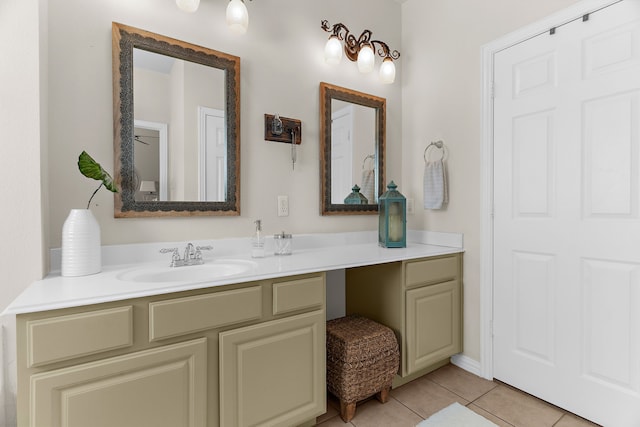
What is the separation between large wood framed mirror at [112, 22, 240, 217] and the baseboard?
5.84 feet

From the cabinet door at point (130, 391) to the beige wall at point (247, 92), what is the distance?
693 millimetres

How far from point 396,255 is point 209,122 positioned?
1.28m

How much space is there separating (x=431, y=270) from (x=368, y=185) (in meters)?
0.77

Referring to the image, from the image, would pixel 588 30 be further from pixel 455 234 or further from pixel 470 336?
pixel 470 336

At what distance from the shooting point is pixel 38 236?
128 centimetres

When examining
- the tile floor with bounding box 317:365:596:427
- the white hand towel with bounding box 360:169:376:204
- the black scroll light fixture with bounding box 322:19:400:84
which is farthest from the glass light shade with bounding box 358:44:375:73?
the tile floor with bounding box 317:365:596:427

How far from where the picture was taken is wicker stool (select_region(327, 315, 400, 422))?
1667 mm

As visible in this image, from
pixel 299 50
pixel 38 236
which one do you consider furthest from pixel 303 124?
pixel 38 236

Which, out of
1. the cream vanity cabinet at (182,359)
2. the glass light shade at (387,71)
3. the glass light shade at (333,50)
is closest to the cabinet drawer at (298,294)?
the cream vanity cabinet at (182,359)

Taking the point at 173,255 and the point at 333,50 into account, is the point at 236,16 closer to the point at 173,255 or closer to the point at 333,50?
the point at 333,50

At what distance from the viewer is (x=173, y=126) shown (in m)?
1.70

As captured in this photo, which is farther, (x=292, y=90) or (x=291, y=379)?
(x=292, y=90)

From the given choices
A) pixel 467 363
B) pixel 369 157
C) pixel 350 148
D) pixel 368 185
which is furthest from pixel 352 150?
pixel 467 363

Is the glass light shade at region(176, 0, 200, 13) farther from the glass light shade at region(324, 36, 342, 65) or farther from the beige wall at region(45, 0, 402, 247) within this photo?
the glass light shade at region(324, 36, 342, 65)
